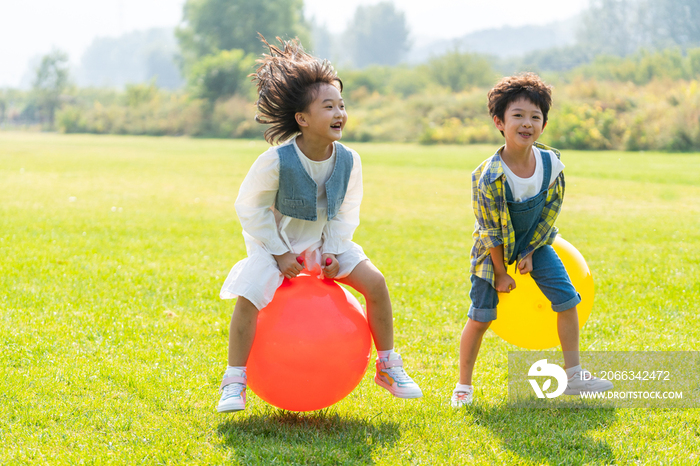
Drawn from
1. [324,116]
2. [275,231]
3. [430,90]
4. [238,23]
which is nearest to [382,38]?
[238,23]

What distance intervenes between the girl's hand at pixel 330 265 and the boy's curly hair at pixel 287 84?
0.70 metres

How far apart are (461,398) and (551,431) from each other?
1.80 feet

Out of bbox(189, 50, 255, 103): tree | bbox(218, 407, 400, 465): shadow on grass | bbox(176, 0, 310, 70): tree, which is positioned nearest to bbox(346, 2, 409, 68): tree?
bbox(176, 0, 310, 70): tree

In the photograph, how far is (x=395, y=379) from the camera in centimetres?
351

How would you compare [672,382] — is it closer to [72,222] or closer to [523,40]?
[72,222]

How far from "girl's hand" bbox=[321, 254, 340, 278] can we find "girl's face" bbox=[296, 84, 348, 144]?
60 cm

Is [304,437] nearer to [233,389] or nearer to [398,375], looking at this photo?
[233,389]

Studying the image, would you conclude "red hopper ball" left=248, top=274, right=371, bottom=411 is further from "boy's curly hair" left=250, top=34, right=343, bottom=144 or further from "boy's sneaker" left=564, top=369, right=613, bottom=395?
"boy's sneaker" left=564, top=369, right=613, bottom=395

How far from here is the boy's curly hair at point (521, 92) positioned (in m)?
3.60

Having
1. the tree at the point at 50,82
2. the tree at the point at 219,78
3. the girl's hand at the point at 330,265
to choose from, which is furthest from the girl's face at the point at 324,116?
the tree at the point at 50,82

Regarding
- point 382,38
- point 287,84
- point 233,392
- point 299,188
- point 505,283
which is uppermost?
point 382,38

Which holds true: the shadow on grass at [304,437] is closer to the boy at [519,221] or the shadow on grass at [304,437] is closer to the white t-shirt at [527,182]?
the boy at [519,221]

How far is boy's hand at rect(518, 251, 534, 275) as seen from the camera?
3.69 m

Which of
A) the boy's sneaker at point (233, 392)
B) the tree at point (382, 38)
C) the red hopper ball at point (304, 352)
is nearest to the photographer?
the boy's sneaker at point (233, 392)
